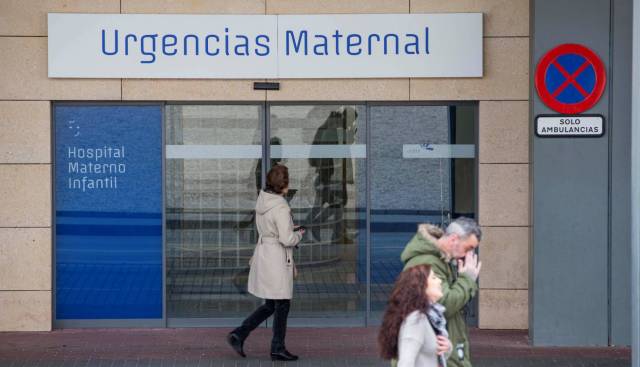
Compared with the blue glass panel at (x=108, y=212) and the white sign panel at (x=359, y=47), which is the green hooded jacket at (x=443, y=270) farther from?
the blue glass panel at (x=108, y=212)

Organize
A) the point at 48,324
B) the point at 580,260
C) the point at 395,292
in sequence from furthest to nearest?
the point at 48,324
the point at 580,260
the point at 395,292

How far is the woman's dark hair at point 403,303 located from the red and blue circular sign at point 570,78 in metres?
5.36

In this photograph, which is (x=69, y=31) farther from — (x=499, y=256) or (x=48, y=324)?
(x=499, y=256)

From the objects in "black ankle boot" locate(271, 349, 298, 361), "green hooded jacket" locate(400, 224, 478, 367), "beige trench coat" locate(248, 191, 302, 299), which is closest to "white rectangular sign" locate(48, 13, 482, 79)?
"beige trench coat" locate(248, 191, 302, 299)

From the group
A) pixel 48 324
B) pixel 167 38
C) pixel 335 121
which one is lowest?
pixel 48 324

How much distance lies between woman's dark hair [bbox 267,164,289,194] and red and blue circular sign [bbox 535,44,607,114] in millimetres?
2601

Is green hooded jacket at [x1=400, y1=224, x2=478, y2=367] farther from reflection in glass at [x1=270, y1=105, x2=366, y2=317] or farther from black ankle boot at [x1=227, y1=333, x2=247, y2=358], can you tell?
reflection in glass at [x1=270, y1=105, x2=366, y2=317]

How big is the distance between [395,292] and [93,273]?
6540 mm

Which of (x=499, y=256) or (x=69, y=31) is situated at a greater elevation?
(x=69, y=31)

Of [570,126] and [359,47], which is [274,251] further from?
[570,126]

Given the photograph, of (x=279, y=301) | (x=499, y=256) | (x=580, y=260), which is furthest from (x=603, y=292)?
(x=279, y=301)

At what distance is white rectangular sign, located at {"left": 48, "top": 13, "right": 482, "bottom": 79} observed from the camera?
1153 cm

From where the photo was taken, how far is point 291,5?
11.6 metres

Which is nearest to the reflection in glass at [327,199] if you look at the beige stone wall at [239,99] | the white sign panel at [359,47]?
the beige stone wall at [239,99]
